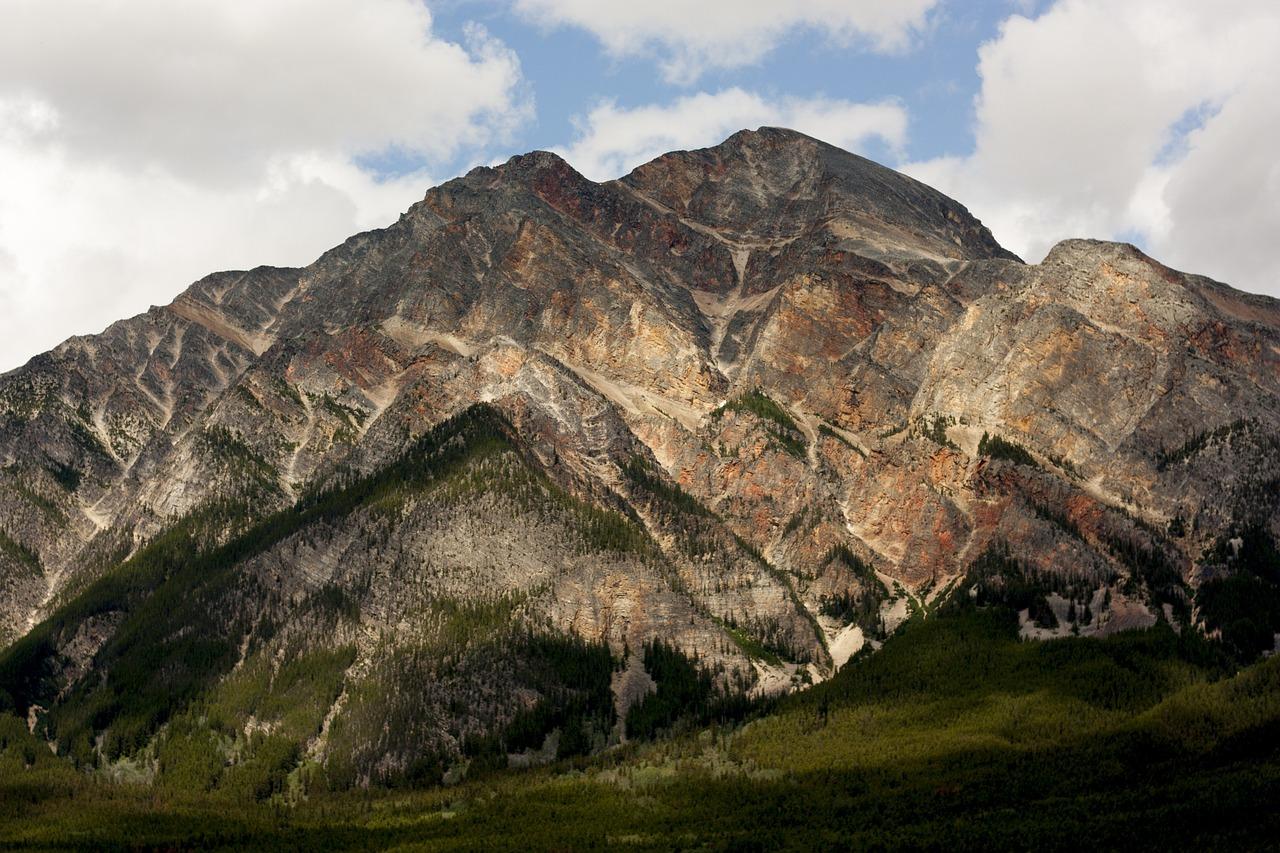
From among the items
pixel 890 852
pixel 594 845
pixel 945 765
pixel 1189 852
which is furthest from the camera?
pixel 945 765

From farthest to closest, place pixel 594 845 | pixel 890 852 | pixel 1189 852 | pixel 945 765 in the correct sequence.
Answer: pixel 945 765 → pixel 594 845 → pixel 890 852 → pixel 1189 852

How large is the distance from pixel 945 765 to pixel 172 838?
104 meters

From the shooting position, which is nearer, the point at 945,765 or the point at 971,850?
the point at 971,850

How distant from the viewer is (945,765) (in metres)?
189

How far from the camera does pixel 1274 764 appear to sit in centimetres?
17275

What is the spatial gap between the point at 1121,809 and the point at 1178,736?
21625 mm

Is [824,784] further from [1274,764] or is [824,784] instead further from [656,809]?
[1274,764]

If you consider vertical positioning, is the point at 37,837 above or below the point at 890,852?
above

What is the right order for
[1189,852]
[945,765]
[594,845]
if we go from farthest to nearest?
[945,765] → [594,845] → [1189,852]

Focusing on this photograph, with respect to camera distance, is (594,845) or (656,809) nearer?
(594,845)

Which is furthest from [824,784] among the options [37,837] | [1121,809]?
[37,837]

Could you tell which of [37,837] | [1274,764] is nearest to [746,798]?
[1274,764]

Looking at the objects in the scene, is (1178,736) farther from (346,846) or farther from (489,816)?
(346,846)

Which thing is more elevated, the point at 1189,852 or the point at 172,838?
the point at 172,838
